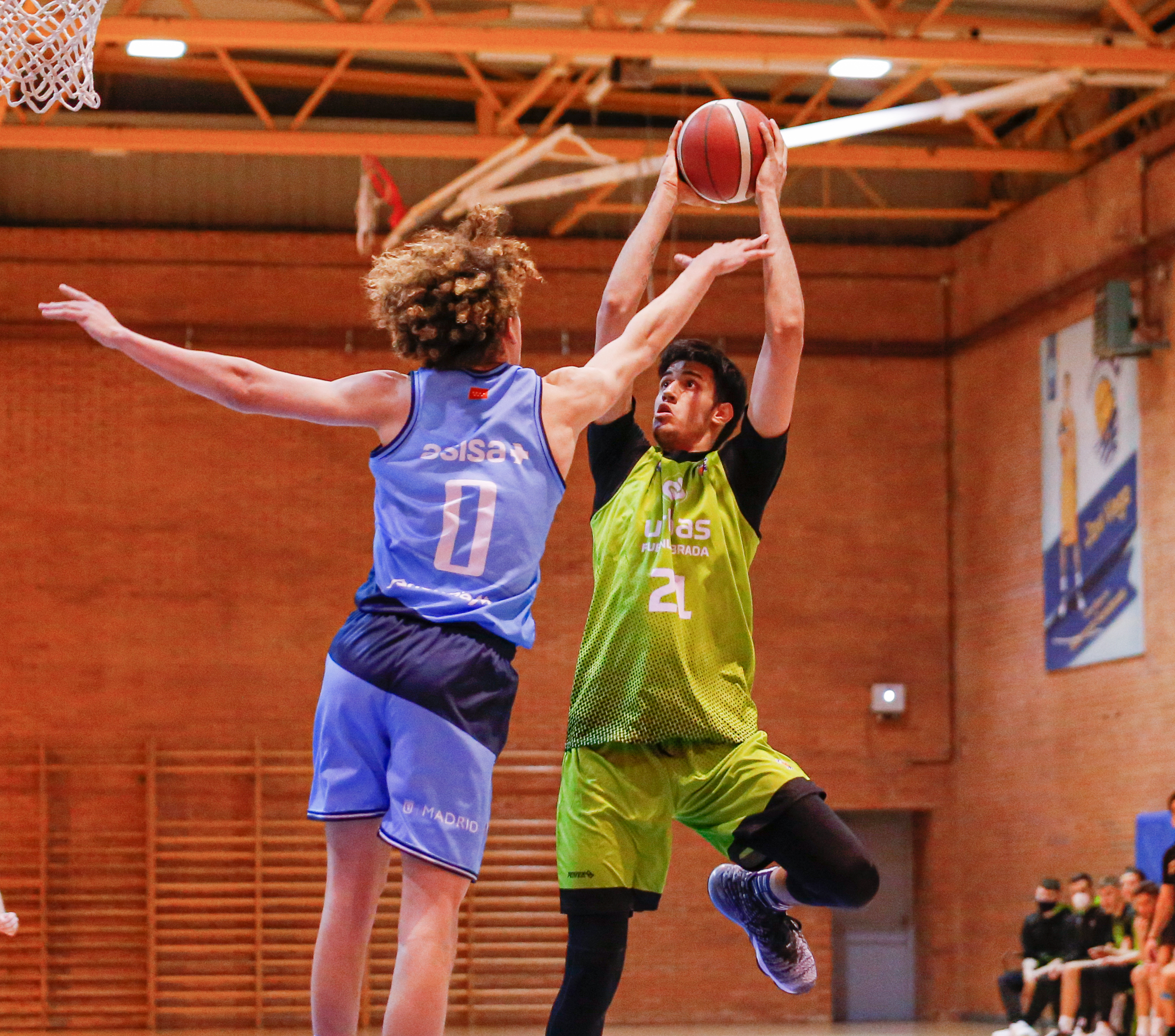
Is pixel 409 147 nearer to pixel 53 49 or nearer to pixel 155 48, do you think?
pixel 155 48

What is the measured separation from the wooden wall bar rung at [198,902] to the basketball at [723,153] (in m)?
11.3

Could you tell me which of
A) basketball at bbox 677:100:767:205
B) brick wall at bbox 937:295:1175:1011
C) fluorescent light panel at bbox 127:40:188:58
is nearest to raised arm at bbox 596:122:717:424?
basketball at bbox 677:100:767:205

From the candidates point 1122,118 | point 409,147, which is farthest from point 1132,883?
point 409,147

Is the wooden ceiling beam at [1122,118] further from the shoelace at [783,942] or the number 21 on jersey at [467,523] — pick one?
the number 21 on jersey at [467,523]

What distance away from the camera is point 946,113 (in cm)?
1303

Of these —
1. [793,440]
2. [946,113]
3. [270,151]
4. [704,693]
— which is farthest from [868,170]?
[704,693]

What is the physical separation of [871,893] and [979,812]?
41.5 feet

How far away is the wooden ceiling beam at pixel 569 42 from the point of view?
1197 centimetres

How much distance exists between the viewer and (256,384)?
3613mm

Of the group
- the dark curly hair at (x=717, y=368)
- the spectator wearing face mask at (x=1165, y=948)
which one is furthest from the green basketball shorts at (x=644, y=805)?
the spectator wearing face mask at (x=1165, y=948)

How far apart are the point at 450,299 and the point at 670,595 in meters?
1.33

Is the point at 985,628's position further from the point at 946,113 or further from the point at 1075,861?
the point at 946,113

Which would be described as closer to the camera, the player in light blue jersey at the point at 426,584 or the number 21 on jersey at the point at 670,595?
the player in light blue jersey at the point at 426,584

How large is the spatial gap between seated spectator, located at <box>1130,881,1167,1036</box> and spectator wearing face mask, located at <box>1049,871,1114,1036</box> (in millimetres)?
666
